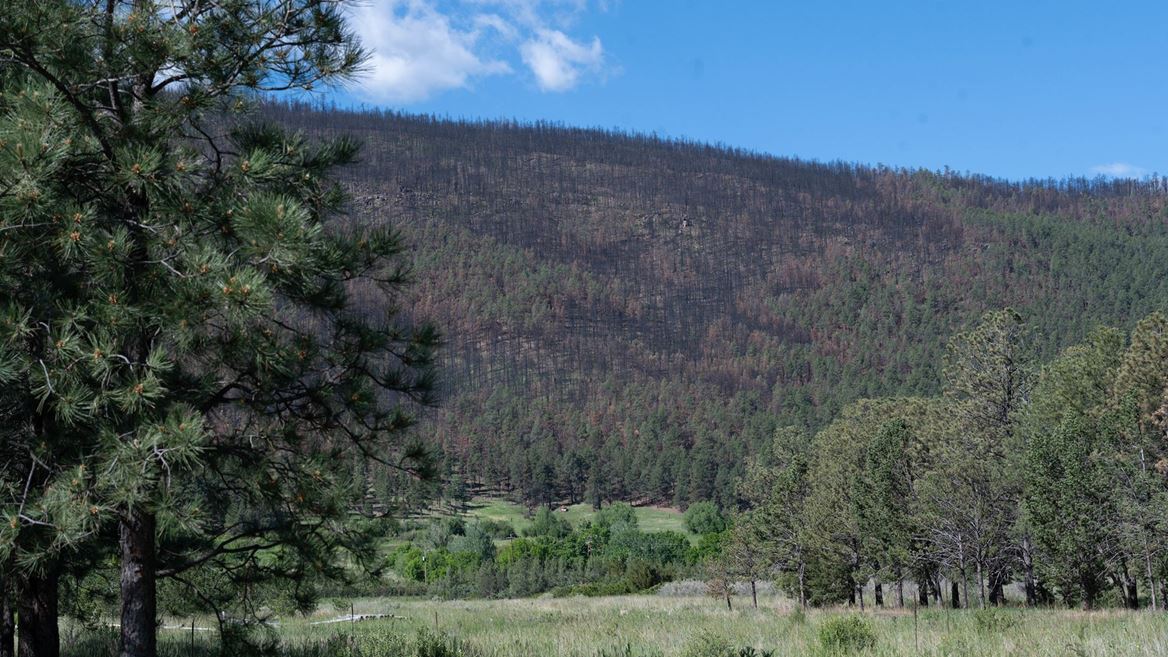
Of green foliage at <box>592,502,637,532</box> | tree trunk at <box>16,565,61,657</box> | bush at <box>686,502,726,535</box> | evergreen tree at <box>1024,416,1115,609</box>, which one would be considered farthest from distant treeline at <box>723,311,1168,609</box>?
bush at <box>686,502,726,535</box>

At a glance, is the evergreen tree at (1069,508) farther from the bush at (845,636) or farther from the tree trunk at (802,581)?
the bush at (845,636)

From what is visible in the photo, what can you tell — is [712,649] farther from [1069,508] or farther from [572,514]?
[572,514]

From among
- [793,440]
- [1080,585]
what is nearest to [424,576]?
[793,440]

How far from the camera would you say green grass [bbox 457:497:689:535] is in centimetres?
11432

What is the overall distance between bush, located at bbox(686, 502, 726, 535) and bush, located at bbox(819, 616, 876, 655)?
94764mm

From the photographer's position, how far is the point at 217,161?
766cm

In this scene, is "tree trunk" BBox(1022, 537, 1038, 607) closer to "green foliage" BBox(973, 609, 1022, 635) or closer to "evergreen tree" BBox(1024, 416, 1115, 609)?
"evergreen tree" BBox(1024, 416, 1115, 609)

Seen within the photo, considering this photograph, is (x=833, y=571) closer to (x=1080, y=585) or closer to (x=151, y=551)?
(x=1080, y=585)

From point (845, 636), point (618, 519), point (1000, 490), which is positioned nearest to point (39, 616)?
point (845, 636)

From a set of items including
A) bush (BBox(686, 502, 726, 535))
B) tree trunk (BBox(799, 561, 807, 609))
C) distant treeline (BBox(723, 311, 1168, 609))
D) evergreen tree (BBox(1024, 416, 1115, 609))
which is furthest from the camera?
bush (BBox(686, 502, 726, 535))

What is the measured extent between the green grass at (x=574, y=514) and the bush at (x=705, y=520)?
4.20ft

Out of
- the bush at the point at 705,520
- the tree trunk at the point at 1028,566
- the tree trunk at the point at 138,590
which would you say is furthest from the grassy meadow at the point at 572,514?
the tree trunk at the point at 138,590

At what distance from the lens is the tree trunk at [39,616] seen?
853cm

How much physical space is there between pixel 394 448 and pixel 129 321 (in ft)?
8.77
